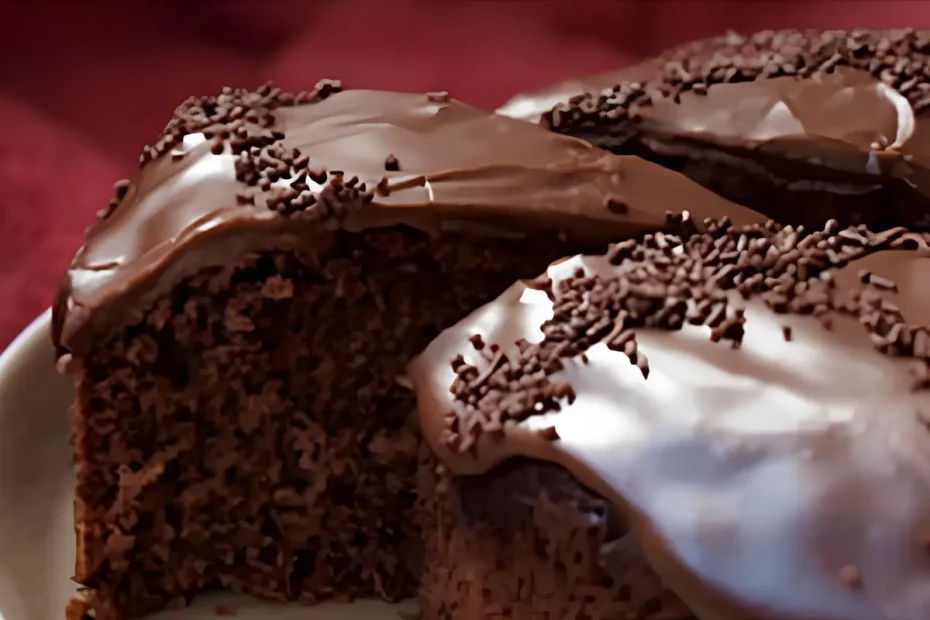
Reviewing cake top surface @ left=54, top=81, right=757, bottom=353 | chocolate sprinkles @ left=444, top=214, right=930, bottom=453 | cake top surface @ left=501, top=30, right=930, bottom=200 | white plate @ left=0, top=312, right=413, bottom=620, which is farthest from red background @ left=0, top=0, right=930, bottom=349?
chocolate sprinkles @ left=444, top=214, right=930, bottom=453

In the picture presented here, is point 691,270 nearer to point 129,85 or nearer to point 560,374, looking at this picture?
point 560,374

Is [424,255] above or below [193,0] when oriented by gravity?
below

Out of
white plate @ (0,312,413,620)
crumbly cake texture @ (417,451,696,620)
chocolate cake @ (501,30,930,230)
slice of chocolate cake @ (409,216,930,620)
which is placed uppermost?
chocolate cake @ (501,30,930,230)

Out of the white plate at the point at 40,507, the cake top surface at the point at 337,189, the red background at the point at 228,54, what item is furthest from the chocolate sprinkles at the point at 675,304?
the red background at the point at 228,54

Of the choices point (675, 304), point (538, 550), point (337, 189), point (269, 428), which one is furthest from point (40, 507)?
point (675, 304)

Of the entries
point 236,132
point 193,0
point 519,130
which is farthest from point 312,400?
point 193,0

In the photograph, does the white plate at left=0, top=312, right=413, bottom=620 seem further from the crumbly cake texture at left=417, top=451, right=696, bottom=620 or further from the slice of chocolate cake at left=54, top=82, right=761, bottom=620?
the crumbly cake texture at left=417, top=451, right=696, bottom=620
